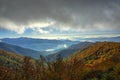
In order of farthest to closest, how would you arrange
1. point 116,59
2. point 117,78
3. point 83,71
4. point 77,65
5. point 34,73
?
point 116,59 < point 34,73 < point 83,71 < point 77,65 < point 117,78

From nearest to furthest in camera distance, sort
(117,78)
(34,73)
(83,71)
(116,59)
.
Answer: (117,78), (83,71), (34,73), (116,59)

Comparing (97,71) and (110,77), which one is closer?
(110,77)

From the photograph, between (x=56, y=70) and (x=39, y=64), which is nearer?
(x=56, y=70)

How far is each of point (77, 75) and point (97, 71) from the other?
5529 millimetres

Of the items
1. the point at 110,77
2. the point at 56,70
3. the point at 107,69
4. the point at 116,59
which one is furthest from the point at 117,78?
the point at 116,59

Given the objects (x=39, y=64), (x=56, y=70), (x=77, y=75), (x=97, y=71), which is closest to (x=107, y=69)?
(x=97, y=71)

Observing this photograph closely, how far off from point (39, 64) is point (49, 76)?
8.04m

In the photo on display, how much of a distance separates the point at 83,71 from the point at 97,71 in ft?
8.70

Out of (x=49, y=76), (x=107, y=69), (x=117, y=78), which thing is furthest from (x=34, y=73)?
(x=117, y=78)

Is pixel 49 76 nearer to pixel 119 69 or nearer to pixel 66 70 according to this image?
pixel 66 70

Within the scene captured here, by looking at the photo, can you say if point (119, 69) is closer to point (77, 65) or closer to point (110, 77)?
point (110, 77)

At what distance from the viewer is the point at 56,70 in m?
39.8

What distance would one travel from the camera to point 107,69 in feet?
140

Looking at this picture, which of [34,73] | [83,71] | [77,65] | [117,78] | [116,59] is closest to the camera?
[117,78]
